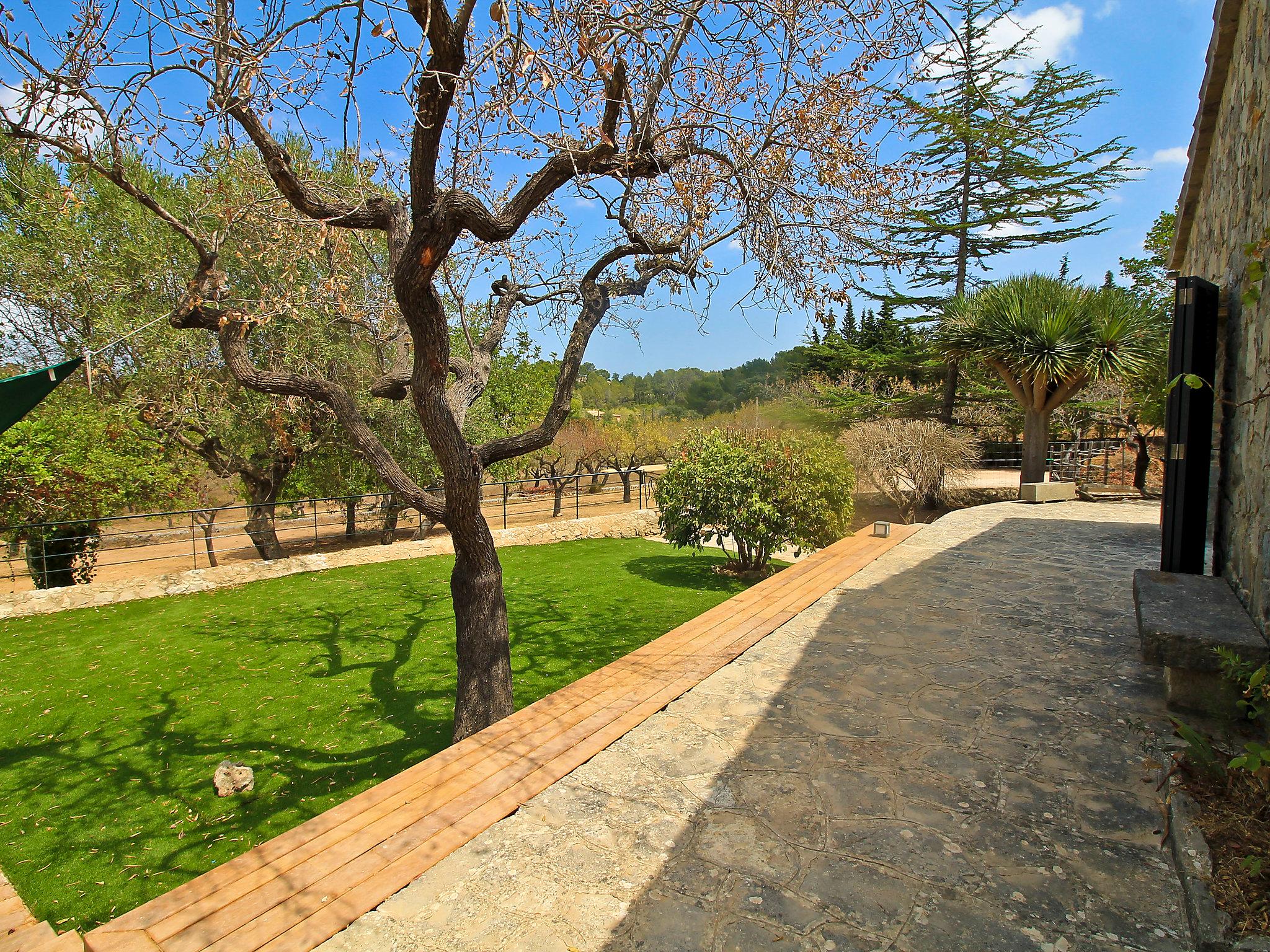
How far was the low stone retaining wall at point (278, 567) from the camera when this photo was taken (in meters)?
7.58

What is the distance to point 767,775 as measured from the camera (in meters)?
2.38

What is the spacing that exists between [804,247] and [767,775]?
145 inches

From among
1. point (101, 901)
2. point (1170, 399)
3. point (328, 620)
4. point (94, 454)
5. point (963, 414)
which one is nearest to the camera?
point (101, 901)

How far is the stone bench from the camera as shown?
2.33 metres

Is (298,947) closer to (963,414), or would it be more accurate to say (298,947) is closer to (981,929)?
(981,929)

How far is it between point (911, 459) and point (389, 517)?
491 inches

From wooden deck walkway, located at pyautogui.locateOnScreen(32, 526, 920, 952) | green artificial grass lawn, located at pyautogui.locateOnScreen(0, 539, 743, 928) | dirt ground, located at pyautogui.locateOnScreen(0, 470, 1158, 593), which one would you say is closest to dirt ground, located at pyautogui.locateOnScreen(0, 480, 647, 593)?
dirt ground, located at pyautogui.locateOnScreen(0, 470, 1158, 593)

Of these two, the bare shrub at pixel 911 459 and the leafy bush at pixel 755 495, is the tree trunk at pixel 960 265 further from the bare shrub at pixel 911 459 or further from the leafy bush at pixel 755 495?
the leafy bush at pixel 755 495

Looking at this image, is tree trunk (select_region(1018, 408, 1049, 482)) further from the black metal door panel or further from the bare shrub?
the black metal door panel

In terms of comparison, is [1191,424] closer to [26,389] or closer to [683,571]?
[26,389]

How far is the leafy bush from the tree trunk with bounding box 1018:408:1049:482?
19.0 ft

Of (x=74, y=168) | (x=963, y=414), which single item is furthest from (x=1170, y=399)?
(x=963, y=414)

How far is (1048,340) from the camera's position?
40.0 feet

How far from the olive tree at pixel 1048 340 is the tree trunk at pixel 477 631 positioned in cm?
1217
